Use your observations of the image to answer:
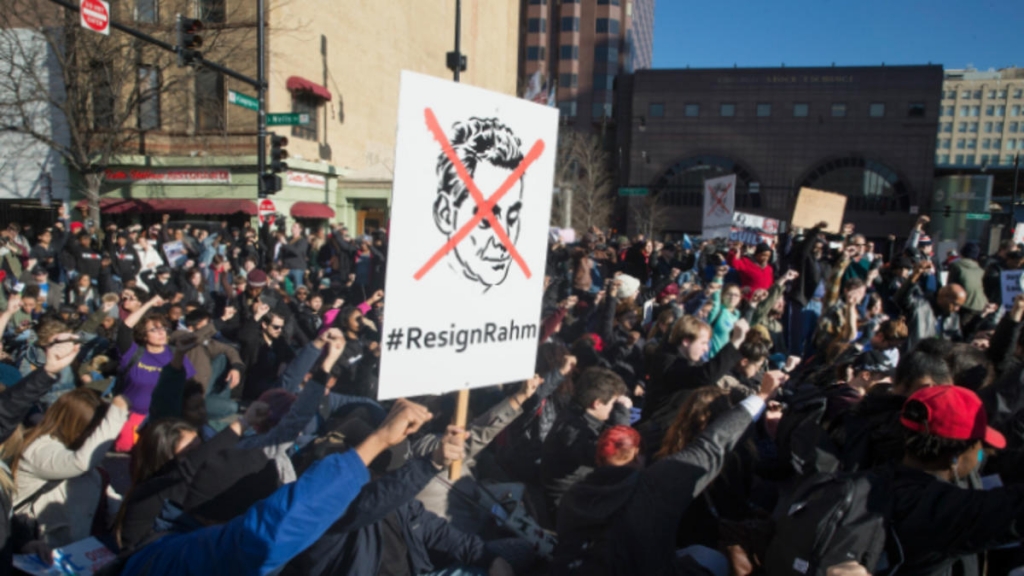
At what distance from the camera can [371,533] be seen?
2.69m

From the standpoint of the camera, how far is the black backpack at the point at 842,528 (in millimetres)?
2023

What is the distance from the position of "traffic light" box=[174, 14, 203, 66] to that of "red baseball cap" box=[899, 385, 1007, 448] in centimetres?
1297

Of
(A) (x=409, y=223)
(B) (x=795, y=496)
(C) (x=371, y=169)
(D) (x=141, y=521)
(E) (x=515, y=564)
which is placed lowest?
(E) (x=515, y=564)

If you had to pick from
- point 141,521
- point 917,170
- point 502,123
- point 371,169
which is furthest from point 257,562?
point 917,170

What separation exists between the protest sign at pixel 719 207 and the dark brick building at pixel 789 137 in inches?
1620

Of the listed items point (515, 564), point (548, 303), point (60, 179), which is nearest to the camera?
point (515, 564)

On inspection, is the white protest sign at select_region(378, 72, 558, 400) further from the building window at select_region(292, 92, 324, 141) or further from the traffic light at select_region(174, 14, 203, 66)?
the building window at select_region(292, 92, 324, 141)

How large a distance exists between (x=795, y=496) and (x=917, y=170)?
54.3m

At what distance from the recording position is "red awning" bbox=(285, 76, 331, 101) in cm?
2373

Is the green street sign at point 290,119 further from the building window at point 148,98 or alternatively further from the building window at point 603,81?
the building window at point 603,81

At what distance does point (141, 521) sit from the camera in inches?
115

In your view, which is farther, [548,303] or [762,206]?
[762,206]

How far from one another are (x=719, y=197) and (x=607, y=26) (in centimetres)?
6191

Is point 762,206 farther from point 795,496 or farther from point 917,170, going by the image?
point 795,496
